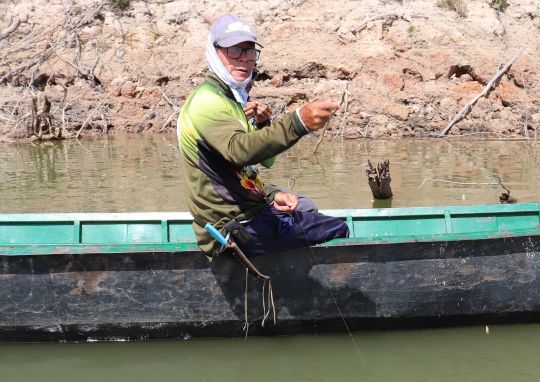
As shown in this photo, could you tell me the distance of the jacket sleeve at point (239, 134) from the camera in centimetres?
349

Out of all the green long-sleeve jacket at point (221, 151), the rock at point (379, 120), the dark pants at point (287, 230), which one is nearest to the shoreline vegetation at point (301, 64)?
the rock at point (379, 120)

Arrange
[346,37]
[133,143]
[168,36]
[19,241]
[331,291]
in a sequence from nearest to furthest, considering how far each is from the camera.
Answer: [331,291] → [19,241] → [133,143] → [346,37] → [168,36]

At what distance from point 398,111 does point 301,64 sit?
8.88 feet

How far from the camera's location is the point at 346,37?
18.0 metres

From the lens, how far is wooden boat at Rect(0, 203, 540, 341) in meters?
4.84

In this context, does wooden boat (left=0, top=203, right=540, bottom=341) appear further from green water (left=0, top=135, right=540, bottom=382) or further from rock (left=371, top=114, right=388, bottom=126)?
rock (left=371, top=114, right=388, bottom=126)

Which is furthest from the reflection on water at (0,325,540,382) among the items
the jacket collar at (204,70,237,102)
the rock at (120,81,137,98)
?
the rock at (120,81,137,98)

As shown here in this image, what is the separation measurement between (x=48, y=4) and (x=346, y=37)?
8552mm

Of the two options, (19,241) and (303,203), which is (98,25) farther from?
(303,203)

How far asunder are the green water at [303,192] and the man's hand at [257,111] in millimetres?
1596

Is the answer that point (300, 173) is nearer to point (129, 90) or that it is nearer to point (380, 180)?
point (380, 180)

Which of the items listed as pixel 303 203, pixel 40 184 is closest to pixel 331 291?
pixel 303 203

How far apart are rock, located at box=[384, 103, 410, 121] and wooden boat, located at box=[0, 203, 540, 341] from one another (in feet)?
36.4

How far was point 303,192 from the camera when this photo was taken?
10.4 meters
